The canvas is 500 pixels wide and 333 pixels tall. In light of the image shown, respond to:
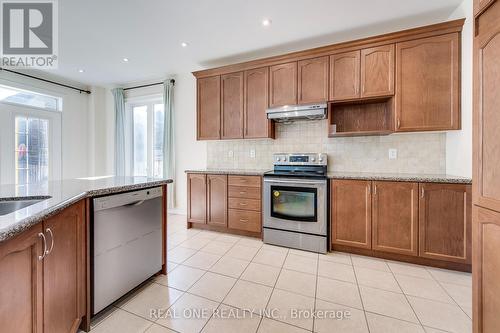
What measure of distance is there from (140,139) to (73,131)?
1.30 meters

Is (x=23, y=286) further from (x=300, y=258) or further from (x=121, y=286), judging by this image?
(x=300, y=258)

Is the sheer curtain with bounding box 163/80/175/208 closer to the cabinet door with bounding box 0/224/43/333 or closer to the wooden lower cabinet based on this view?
the wooden lower cabinet

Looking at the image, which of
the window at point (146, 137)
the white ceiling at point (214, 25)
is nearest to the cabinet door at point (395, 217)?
the white ceiling at point (214, 25)

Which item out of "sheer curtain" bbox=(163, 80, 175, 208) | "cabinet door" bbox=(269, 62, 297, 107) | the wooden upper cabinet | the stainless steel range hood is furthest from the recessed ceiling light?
"sheer curtain" bbox=(163, 80, 175, 208)

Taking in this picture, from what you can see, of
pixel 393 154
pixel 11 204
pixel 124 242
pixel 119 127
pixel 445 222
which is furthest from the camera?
pixel 119 127

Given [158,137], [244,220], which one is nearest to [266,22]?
[244,220]

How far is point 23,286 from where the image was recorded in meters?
0.83

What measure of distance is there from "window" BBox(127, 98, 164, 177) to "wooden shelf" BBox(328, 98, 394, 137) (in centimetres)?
328

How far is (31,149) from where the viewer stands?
388 cm

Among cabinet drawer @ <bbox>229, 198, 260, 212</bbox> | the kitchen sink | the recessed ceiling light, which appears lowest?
cabinet drawer @ <bbox>229, 198, 260, 212</bbox>

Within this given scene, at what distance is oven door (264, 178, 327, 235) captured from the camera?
2578 millimetres

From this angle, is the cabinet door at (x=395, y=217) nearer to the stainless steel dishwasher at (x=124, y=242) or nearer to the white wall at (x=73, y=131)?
the stainless steel dishwasher at (x=124, y=242)

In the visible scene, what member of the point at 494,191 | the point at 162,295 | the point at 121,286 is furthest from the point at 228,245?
the point at 494,191

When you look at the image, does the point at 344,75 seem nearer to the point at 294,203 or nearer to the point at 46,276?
the point at 294,203
